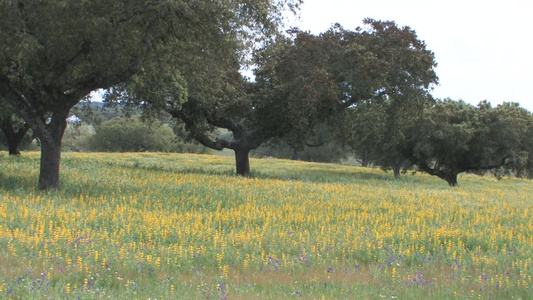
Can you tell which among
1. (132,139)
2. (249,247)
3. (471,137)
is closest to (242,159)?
(471,137)

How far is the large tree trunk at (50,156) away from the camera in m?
14.4

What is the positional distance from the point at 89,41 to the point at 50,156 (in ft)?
11.5

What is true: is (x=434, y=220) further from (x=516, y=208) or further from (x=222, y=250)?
(x=222, y=250)

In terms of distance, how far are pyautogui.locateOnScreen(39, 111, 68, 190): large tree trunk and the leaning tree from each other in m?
0.03

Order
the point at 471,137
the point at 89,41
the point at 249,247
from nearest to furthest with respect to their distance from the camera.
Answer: the point at 249,247
the point at 89,41
the point at 471,137

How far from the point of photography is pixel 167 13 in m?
13.4

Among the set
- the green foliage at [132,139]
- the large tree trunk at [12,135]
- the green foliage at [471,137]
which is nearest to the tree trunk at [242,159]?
the green foliage at [471,137]

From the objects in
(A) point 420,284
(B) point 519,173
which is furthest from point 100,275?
(B) point 519,173

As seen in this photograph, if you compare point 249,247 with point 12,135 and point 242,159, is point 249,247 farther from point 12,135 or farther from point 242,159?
point 12,135

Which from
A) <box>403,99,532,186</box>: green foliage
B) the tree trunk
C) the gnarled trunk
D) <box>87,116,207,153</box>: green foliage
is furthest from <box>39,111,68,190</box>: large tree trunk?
<box>87,116,207,153</box>: green foliage

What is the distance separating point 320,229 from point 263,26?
7.40 m

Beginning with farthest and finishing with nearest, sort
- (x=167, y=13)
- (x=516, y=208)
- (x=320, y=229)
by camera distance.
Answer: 1. (x=516, y=208)
2. (x=167, y=13)
3. (x=320, y=229)

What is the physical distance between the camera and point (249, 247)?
8.52 metres

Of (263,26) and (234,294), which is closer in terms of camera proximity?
(234,294)
